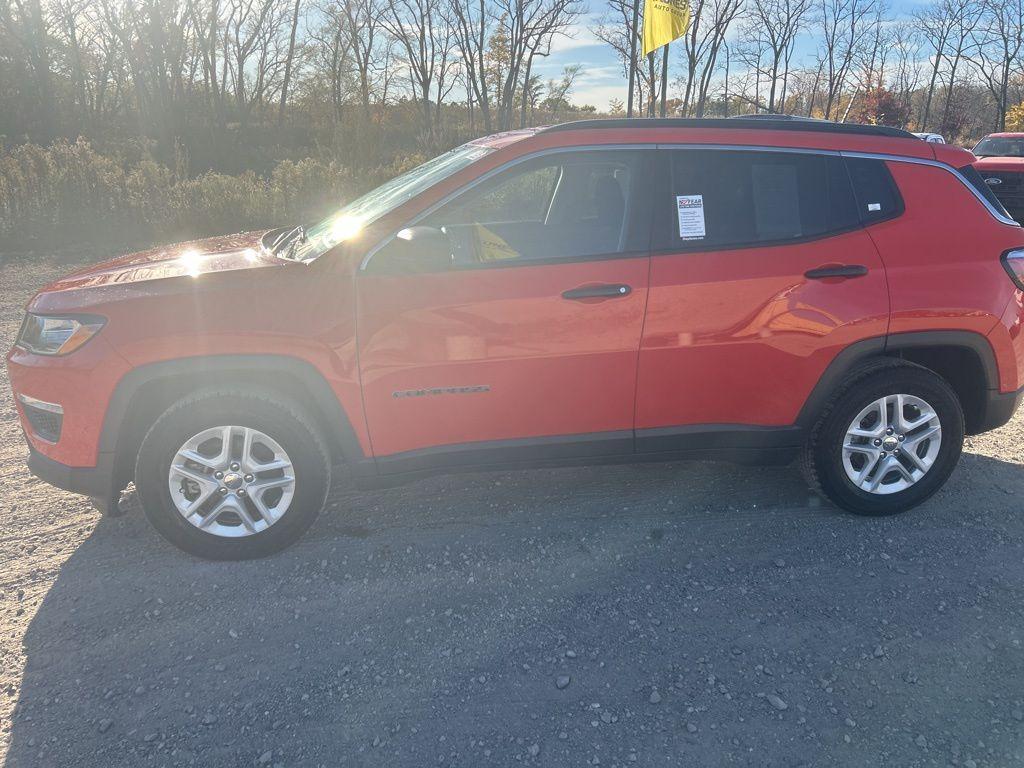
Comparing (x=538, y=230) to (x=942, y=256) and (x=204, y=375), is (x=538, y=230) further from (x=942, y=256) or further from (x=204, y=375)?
(x=942, y=256)

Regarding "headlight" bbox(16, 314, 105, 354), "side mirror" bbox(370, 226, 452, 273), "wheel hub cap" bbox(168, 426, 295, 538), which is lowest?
"wheel hub cap" bbox(168, 426, 295, 538)

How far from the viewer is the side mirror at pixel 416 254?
10.8ft

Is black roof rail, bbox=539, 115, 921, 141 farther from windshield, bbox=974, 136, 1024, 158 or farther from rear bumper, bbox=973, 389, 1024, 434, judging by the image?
windshield, bbox=974, 136, 1024, 158

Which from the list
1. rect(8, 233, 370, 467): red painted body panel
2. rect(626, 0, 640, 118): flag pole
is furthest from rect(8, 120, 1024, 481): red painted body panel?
rect(626, 0, 640, 118): flag pole

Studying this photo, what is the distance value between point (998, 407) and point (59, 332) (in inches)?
173

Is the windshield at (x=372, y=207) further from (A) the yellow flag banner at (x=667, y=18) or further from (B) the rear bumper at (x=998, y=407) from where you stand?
(A) the yellow flag banner at (x=667, y=18)

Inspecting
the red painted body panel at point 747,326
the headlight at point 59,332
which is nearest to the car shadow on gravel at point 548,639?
the red painted body panel at point 747,326

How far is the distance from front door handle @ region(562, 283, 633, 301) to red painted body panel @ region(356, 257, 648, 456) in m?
0.02

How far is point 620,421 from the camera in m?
3.58

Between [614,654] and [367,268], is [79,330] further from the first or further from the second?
[614,654]

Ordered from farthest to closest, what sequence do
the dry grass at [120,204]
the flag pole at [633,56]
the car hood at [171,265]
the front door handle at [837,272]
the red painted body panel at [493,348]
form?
1. the flag pole at [633,56]
2. the dry grass at [120,204]
3. the front door handle at [837,272]
4. the car hood at [171,265]
5. the red painted body panel at [493,348]

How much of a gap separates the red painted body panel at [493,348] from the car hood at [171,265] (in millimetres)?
677

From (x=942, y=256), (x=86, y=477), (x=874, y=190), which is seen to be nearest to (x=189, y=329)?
(x=86, y=477)

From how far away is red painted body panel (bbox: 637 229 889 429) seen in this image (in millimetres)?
3453
